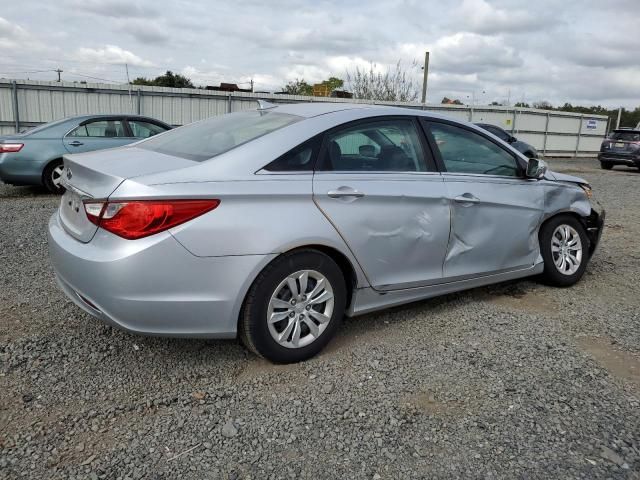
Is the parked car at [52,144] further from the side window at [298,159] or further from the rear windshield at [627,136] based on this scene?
the rear windshield at [627,136]

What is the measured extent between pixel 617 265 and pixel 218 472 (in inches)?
196

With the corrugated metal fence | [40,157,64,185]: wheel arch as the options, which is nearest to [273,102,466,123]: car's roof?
[40,157,64,185]: wheel arch

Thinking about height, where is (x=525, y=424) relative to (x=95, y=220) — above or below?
below

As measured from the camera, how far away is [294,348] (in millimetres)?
3186

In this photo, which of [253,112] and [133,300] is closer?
[133,300]

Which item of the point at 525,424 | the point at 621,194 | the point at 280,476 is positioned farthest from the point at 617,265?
the point at 621,194

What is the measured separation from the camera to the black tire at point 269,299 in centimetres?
295

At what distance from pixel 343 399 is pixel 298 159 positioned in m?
1.37

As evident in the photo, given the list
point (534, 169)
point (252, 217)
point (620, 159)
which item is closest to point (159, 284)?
point (252, 217)

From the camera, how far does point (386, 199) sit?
343cm

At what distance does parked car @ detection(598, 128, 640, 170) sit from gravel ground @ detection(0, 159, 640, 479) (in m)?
18.1

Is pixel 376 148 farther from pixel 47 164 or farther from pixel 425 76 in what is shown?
pixel 425 76

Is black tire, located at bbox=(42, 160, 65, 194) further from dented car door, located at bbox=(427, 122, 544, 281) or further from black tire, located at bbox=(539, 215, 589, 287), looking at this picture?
black tire, located at bbox=(539, 215, 589, 287)

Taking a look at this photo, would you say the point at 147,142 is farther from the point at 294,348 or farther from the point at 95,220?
the point at 294,348
